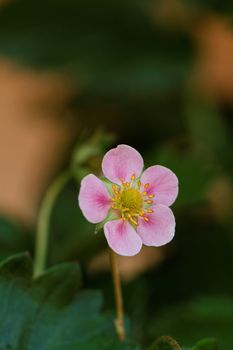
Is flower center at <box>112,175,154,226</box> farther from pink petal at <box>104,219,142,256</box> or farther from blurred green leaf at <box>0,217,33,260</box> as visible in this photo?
blurred green leaf at <box>0,217,33,260</box>

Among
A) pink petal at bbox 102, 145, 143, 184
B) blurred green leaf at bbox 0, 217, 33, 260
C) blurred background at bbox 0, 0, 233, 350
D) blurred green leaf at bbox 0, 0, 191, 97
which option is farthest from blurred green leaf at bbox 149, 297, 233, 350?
blurred green leaf at bbox 0, 0, 191, 97

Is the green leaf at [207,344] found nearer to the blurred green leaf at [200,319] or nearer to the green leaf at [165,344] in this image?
the green leaf at [165,344]

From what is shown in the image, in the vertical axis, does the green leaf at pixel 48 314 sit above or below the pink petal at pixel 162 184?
below

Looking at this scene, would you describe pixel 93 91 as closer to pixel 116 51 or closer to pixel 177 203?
pixel 116 51

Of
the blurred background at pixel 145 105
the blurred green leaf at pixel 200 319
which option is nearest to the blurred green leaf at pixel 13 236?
the blurred background at pixel 145 105

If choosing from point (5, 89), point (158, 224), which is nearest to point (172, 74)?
point (158, 224)

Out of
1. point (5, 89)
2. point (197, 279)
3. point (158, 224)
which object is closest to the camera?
point (158, 224)

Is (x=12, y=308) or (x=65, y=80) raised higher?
(x=65, y=80)
